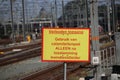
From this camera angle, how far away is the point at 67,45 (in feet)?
25.8

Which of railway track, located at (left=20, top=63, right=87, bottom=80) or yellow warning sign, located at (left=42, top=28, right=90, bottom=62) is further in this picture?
railway track, located at (left=20, top=63, right=87, bottom=80)

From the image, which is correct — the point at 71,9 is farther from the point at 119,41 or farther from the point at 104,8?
the point at 119,41

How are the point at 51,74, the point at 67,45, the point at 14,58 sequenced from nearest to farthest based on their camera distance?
1. the point at 67,45
2. the point at 51,74
3. the point at 14,58

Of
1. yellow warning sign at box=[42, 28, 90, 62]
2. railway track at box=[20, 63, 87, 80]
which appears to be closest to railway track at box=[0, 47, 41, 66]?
railway track at box=[20, 63, 87, 80]

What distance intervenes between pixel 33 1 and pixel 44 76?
1774 inches

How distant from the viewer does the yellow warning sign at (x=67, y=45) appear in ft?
25.8

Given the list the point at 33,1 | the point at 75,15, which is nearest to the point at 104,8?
the point at 75,15

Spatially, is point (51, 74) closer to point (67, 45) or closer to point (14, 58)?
point (67, 45)

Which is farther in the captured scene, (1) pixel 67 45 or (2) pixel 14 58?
(2) pixel 14 58

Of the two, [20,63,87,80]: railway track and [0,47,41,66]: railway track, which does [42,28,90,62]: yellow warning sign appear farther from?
[0,47,41,66]: railway track

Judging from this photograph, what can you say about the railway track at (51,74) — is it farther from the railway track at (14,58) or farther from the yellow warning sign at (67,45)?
the yellow warning sign at (67,45)

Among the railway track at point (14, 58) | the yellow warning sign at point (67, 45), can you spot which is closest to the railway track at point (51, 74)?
the railway track at point (14, 58)

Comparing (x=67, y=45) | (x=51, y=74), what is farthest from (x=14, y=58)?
(x=67, y=45)

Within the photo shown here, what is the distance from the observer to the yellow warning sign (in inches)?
309
